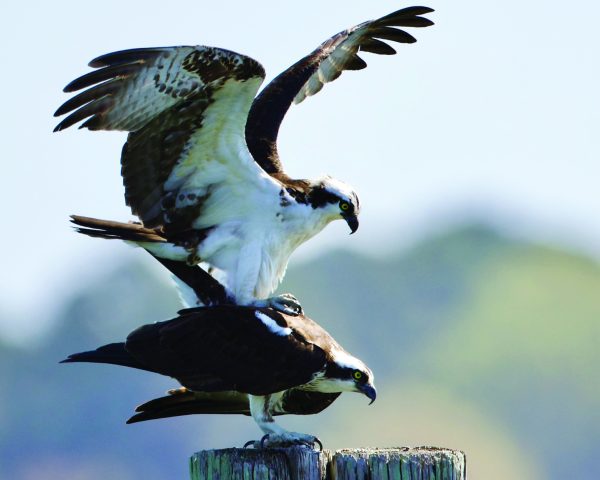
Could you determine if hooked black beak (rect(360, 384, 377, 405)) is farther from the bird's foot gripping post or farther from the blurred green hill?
the blurred green hill

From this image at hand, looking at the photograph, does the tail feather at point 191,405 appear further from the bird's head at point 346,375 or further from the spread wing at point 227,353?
the bird's head at point 346,375

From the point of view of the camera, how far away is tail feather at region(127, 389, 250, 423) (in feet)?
34.8

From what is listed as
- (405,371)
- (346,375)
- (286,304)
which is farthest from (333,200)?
(405,371)

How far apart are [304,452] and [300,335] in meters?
1.64

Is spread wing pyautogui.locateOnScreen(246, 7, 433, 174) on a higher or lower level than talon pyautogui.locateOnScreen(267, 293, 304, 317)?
higher

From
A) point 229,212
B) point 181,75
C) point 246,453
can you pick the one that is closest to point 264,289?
point 229,212

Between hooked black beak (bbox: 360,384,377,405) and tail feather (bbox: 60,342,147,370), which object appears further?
hooked black beak (bbox: 360,384,377,405)

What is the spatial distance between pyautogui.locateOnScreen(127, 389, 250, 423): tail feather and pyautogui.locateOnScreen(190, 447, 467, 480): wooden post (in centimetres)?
134

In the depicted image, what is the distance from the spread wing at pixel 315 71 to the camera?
40.7 feet

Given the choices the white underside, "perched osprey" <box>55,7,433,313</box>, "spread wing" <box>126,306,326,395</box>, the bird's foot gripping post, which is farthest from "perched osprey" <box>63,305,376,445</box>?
the white underside

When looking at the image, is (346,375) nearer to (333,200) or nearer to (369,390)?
(369,390)

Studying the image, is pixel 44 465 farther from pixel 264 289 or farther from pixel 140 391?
pixel 264 289

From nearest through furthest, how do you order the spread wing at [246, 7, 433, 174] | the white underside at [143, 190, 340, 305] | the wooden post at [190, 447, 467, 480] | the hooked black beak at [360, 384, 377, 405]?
the wooden post at [190, 447, 467, 480], the hooked black beak at [360, 384, 377, 405], the white underside at [143, 190, 340, 305], the spread wing at [246, 7, 433, 174]

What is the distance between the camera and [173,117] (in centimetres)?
1120
